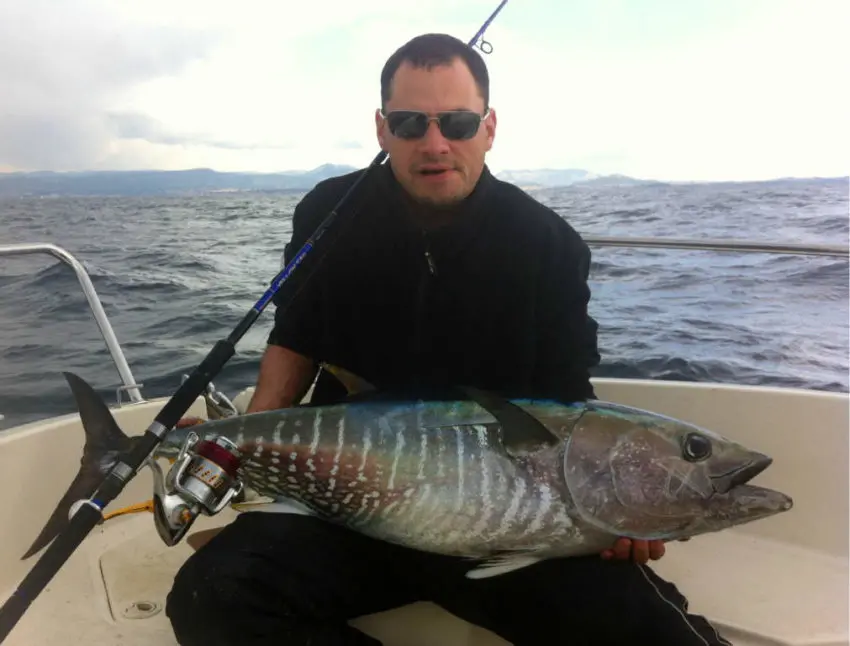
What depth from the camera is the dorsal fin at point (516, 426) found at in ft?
5.35

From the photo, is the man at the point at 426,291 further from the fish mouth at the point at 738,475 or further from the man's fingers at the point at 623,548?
the fish mouth at the point at 738,475

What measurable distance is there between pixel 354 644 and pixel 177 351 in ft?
15.7

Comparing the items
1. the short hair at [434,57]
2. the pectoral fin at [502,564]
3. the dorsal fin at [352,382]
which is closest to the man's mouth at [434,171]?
the short hair at [434,57]

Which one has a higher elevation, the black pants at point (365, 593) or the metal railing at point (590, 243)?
the metal railing at point (590, 243)

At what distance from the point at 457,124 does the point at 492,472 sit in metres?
0.96

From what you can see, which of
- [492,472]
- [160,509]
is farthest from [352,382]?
[160,509]

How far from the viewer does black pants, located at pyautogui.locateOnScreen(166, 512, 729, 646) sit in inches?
62.8

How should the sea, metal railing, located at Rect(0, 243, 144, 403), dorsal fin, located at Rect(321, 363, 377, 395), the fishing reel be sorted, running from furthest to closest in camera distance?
the sea
metal railing, located at Rect(0, 243, 144, 403)
dorsal fin, located at Rect(321, 363, 377, 395)
the fishing reel

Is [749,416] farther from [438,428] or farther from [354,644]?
[354,644]

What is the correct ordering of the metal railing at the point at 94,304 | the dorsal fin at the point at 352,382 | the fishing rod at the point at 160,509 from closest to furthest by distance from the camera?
1. the fishing rod at the point at 160,509
2. the dorsal fin at the point at 352,382
3. the metal railing at the point at 94,304

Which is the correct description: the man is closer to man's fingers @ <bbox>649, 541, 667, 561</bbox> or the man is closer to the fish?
the fish

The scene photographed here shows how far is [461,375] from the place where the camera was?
208 cm

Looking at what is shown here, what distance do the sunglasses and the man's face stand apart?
0.04 feet

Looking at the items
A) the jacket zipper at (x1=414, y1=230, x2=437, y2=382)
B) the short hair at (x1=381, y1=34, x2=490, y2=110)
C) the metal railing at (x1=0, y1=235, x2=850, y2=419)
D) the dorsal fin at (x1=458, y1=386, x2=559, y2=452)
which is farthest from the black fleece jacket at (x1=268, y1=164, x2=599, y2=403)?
the metal railing at (x1=0, y1=235, x2=850, y2=419)
